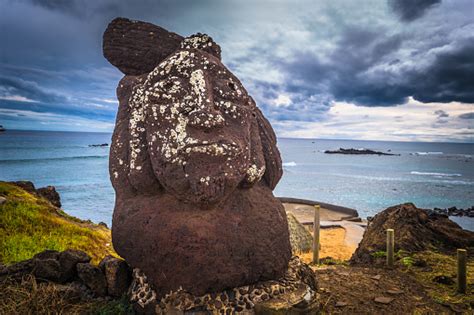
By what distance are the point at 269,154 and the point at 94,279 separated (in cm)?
254

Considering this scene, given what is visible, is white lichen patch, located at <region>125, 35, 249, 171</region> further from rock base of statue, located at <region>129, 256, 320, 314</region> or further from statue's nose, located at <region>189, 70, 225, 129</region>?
rock base of statue, located at <region>129, 256, 320, 314</region>

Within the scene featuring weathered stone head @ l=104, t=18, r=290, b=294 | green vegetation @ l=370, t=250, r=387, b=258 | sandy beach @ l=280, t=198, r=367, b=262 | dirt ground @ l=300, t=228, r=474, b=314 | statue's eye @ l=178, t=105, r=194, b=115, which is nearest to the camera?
weathered stone head @ l=104, t=18, r=290, b=294

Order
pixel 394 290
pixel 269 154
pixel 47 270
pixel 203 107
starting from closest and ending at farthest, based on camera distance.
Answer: pixel 203 107
pixel 47 270
pixel 269 154
pixel 394 290

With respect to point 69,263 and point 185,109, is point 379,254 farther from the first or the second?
point 69,263

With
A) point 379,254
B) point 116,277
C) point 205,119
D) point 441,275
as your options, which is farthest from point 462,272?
point 116,277

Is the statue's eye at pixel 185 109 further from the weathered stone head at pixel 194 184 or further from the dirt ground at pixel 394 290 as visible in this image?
the dirt ground at pixel 394 290

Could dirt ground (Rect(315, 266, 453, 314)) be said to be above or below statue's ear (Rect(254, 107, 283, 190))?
below

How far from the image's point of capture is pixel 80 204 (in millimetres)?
24766

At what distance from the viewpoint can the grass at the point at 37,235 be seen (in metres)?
6.56

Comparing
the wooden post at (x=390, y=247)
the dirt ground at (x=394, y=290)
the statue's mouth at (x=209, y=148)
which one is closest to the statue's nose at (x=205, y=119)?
the statue's mouth at (x=209, y=148)

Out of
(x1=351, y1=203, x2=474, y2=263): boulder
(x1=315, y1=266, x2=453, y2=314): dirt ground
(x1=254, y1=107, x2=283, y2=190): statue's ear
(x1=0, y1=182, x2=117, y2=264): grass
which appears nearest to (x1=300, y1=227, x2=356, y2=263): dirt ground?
(x1=351, y1=203, x2=474, y2=263): boulder

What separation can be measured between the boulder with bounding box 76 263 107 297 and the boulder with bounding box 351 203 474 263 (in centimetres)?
546

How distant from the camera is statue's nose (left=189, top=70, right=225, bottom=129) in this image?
3639 millimetres

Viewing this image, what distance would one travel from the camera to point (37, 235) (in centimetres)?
736
